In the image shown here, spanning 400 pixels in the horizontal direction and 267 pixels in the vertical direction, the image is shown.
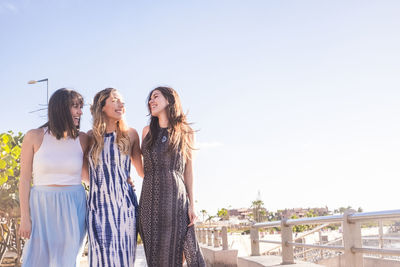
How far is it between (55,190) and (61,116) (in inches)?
22.0

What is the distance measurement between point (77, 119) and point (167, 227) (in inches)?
43.0

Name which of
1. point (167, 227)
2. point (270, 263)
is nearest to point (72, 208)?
point (167, 227)

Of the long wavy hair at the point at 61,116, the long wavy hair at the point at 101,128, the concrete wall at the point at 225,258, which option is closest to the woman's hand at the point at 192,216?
the long wavy hair at the point at 101,128

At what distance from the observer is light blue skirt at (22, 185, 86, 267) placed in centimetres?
371

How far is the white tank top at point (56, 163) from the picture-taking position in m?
3.84

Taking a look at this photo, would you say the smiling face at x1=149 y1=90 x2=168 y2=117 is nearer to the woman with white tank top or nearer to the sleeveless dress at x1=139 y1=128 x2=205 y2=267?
the sleeveless dress at x1=139 y1=128 x2=205 y2=267

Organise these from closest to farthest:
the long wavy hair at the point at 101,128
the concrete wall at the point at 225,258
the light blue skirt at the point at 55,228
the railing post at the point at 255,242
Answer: the light blue skirt at the point at 55,228
the long wavy hair at the point at 101,128
the railing post at the point at 255,242
the concrete wall at the point at 225,258

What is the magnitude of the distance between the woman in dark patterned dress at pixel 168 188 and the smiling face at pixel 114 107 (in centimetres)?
24

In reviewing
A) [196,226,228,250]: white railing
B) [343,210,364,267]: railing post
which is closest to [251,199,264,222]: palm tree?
[196,226,228,250]: white railing

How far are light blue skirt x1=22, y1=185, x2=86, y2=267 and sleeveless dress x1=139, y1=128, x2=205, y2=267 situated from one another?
52cm

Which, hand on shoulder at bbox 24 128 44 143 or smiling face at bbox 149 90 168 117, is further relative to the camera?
smiling face at bbox 149 90 168 117

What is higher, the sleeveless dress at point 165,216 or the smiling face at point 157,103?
the smiling face at point 157,103

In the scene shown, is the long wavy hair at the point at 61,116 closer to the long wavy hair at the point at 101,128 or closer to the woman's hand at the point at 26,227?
the long wavy hair at the point at 101,128

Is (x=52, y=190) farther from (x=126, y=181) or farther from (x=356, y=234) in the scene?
(x=356, y=234)
